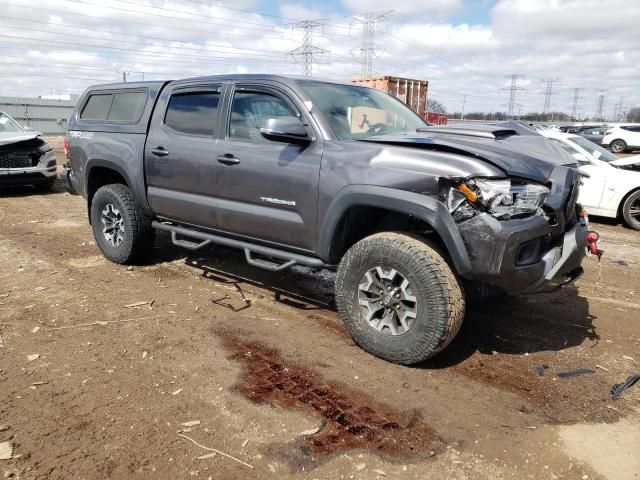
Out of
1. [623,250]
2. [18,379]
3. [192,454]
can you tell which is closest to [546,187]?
[192,454]

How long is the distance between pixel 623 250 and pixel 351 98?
4817mm

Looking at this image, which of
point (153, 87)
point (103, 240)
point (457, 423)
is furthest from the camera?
point (103, 240)

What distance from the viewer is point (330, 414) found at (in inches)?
116

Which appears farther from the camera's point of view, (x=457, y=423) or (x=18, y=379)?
(x=18, y=379)

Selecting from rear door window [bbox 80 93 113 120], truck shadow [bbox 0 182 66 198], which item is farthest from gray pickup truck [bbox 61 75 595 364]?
truck shadow [bbox 0 182 66 198]

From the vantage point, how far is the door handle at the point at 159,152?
4871mm

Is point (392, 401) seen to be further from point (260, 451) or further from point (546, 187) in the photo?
point (546, 187)

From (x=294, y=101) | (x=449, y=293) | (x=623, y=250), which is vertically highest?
(x=294, y=101)

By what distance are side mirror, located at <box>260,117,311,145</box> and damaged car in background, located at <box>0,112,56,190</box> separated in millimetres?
8237

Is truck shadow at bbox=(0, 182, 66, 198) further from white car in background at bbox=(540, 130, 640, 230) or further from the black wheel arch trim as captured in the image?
white car in background at bbox=(540, 130, 640, 230)

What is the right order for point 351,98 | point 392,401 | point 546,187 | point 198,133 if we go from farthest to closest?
1. point 198,133
2. point 351,98
3. point 546,187
4. point 392,401

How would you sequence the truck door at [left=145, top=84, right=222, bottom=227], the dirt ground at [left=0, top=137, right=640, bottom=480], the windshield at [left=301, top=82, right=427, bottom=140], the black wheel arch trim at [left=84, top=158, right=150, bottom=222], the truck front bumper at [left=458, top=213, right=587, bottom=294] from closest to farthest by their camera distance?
the dirt ground at [left=0, top=137, right=640, bottom=480]
the truck front bumper at [left=458, top=213, right=587, bottom=294]
the windshield at [left=301, top=82, right=427, bottom=140]
the truck door at [left=145, top=84, right=222, bottom=227]
the black wheel arch trim at [left=84, top=158, right=150, bottom=222]

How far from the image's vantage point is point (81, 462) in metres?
2.51

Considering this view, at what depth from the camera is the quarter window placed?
4152 mm
